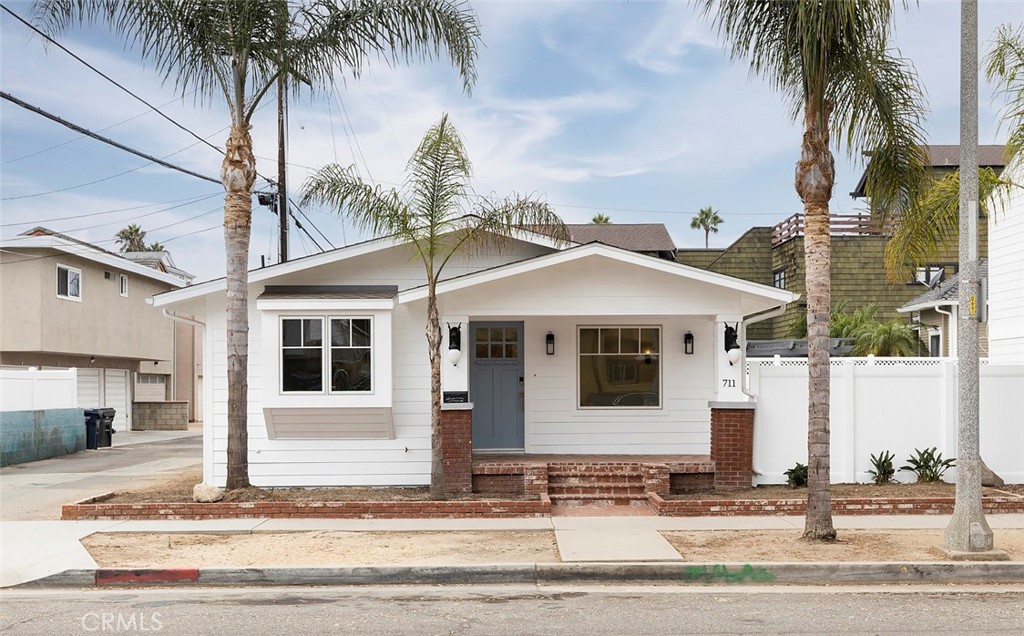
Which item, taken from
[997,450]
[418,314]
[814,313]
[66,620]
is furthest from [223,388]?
[997,450]

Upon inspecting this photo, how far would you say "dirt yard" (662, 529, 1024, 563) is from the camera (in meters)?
9.11

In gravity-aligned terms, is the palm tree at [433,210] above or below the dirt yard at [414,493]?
above

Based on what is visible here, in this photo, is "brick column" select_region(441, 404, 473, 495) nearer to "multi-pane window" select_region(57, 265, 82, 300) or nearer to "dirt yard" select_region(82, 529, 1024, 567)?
"dirt yard" select_region(82, 529, 1024, 567)

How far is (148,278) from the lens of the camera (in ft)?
108

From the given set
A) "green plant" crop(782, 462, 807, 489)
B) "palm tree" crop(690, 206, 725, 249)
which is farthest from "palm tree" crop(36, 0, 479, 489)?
"palm tree" crop(690, 206, 725, 249)

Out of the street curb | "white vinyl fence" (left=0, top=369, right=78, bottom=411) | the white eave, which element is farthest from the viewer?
the white eave

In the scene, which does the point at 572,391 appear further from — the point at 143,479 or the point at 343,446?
the point at 143,479

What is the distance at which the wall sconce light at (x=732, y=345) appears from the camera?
520 inches

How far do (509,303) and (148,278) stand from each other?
23.3 meters

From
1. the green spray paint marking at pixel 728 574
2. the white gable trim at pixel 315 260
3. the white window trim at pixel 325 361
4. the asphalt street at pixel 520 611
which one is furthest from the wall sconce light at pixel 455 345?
the green spray paint marking at pixel 728 574

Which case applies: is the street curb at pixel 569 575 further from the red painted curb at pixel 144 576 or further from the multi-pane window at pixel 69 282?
the multi-pane window at pixel 69 282

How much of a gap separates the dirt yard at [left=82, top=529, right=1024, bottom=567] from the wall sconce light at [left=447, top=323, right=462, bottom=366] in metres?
3.24

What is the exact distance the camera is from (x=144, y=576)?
28.8 ft

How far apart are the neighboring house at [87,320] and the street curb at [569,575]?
1970cm
